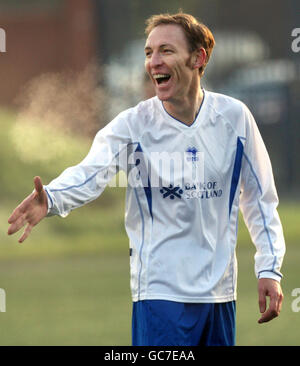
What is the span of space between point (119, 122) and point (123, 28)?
15.2 meters

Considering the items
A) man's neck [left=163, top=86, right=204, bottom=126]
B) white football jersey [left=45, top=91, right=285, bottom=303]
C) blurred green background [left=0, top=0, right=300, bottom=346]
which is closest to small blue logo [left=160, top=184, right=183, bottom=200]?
white football jersey [left=45, top=91, right=285, bottom=303]

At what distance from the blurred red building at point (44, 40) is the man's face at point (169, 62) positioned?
15.5 m

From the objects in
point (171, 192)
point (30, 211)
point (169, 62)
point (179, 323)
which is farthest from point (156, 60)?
point (179, 323)

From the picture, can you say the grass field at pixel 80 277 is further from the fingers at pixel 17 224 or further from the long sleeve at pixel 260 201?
the fingers at pixel 17 224

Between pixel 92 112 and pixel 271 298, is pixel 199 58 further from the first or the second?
pixel 92 112

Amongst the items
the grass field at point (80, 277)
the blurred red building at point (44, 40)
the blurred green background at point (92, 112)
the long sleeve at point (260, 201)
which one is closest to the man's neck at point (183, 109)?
the long sleeve at point (260, 201)

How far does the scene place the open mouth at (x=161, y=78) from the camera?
14.6ft

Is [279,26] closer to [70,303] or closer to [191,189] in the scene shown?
[70,303]

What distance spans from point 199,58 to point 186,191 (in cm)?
61

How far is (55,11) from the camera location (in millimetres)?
21750

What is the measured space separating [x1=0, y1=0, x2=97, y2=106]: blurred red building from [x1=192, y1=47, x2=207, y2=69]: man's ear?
15.5 metres

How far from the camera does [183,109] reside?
452cm

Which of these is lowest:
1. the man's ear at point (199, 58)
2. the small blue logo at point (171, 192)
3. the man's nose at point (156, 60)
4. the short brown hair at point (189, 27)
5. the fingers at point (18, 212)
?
the fingers at point (18, 212)

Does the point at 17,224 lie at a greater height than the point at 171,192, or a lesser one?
lesser
